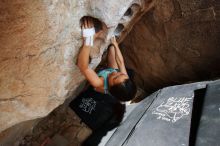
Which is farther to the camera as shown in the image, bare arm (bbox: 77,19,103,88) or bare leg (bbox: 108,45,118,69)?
bare leg (bbox: 108,45,118,69)

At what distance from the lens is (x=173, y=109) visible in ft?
10.9

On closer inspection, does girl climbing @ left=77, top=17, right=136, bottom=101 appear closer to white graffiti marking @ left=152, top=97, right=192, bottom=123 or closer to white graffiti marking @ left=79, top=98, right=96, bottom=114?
white graffiti marking @ left=79, top=98, right=96, bottom=114

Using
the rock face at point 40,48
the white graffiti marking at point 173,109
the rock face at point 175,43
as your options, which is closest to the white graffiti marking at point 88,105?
the rock face at point 40,48

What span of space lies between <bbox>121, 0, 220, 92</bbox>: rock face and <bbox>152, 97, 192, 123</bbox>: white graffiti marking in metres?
1.04

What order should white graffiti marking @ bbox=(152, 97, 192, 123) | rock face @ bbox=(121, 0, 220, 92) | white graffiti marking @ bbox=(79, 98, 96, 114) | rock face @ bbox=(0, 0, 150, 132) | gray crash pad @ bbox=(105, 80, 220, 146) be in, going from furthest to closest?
1. white graffiti marking @ bbox=(79, 98, 96, 114)
2. rock face @ bbox=(121, 0, 220, 92)
3. white graffiti marking @ bbox=(152, 97, 192, 123)
4. gray crash pad @ bbox=(105, 80, 220, 146)
5. rock face @ bbox=(0, 0, 150, 132)

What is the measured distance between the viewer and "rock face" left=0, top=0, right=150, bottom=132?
2.52m

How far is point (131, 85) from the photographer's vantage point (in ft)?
11.7

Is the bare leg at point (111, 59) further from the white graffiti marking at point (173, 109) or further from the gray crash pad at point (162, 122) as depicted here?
the white graffiti marking at point (173, 109)

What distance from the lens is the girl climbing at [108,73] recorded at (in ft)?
9.78

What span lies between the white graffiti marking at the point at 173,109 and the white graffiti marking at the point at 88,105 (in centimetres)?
95

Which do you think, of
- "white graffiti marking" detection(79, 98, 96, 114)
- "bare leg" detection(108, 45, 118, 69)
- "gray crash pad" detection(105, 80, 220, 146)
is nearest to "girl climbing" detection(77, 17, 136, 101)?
"bare leg" detection(108, 45, 118, 69)

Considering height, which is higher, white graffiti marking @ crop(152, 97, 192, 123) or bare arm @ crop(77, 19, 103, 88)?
bare arm @ crop(77, 19, 103, 88)

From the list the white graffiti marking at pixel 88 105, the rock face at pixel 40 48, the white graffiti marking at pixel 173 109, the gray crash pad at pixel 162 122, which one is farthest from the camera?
the white graffiti marking at pixel 88 105

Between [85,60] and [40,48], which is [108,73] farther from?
[40,48]
